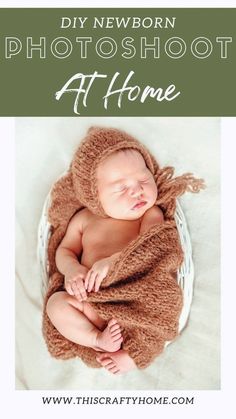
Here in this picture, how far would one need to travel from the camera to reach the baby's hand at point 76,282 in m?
1.32

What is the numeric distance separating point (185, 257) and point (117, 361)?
0.32 m

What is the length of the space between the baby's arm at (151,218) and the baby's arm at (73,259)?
0.60ft

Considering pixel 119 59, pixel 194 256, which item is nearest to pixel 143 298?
pixel 194 256

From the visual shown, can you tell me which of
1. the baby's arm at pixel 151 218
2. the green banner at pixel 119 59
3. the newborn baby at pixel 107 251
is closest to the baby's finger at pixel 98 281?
the newborn baby at pixel 107 251

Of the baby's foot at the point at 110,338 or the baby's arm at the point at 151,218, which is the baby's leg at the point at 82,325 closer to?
the baby's foot at the point at 110,338

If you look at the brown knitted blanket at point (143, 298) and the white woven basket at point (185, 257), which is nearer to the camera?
the brown knitted blanket at point (143, 298)

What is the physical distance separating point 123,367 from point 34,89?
752mm

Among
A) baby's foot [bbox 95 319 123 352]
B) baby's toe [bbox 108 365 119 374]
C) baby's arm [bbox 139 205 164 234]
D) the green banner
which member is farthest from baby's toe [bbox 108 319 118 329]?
the green banner

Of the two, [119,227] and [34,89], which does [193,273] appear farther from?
[34,89]

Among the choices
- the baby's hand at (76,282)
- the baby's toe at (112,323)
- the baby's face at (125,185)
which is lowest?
the baby's toe at (112,323)

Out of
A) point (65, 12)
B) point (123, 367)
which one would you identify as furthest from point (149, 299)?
point (65, 12)

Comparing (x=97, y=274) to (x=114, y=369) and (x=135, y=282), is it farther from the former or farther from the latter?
(x=114, y=369)

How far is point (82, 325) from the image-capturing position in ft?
4.34

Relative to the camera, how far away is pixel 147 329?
4.31 feet
